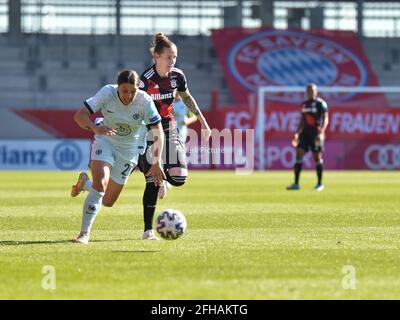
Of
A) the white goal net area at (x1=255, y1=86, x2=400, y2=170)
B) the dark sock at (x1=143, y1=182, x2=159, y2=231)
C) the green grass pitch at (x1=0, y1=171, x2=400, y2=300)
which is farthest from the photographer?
the white goal net area at (x1=255, y1=86, x2=400, y2=170)

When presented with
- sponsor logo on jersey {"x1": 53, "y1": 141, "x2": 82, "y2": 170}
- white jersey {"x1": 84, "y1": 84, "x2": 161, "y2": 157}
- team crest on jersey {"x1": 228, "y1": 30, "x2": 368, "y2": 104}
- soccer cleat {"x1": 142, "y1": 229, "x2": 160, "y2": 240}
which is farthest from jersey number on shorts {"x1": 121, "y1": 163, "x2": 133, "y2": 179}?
team crest on jersey {"x1": 228, "y1": 30, "x2": 368, "y2": 104}

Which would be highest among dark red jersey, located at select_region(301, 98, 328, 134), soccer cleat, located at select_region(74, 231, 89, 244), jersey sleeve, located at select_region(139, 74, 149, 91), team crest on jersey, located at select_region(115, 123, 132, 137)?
jersey sleeve, located at select_region(139, 74, 149, 91)

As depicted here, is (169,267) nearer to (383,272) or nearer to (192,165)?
(383,272)

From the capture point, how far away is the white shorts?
10.9 m

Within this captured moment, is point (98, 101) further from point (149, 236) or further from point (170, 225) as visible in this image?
point (149, 236)

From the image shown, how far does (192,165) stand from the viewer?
4094 centimetres

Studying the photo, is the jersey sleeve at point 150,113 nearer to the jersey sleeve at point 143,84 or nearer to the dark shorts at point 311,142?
the jersey sleeve at point 143,84

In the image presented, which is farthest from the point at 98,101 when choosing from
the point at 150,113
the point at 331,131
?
the point at 331,131

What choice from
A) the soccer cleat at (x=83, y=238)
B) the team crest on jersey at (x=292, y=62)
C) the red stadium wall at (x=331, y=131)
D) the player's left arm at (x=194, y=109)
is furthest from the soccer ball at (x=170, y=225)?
the team crest on jersey at (x=292, y=62)

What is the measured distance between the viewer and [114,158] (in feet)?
36.3

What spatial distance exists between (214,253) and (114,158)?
6.10ft

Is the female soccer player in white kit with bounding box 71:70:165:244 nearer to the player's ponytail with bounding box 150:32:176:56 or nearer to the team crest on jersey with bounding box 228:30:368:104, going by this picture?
the player's ponytail with bounding box 150:32:176:56
